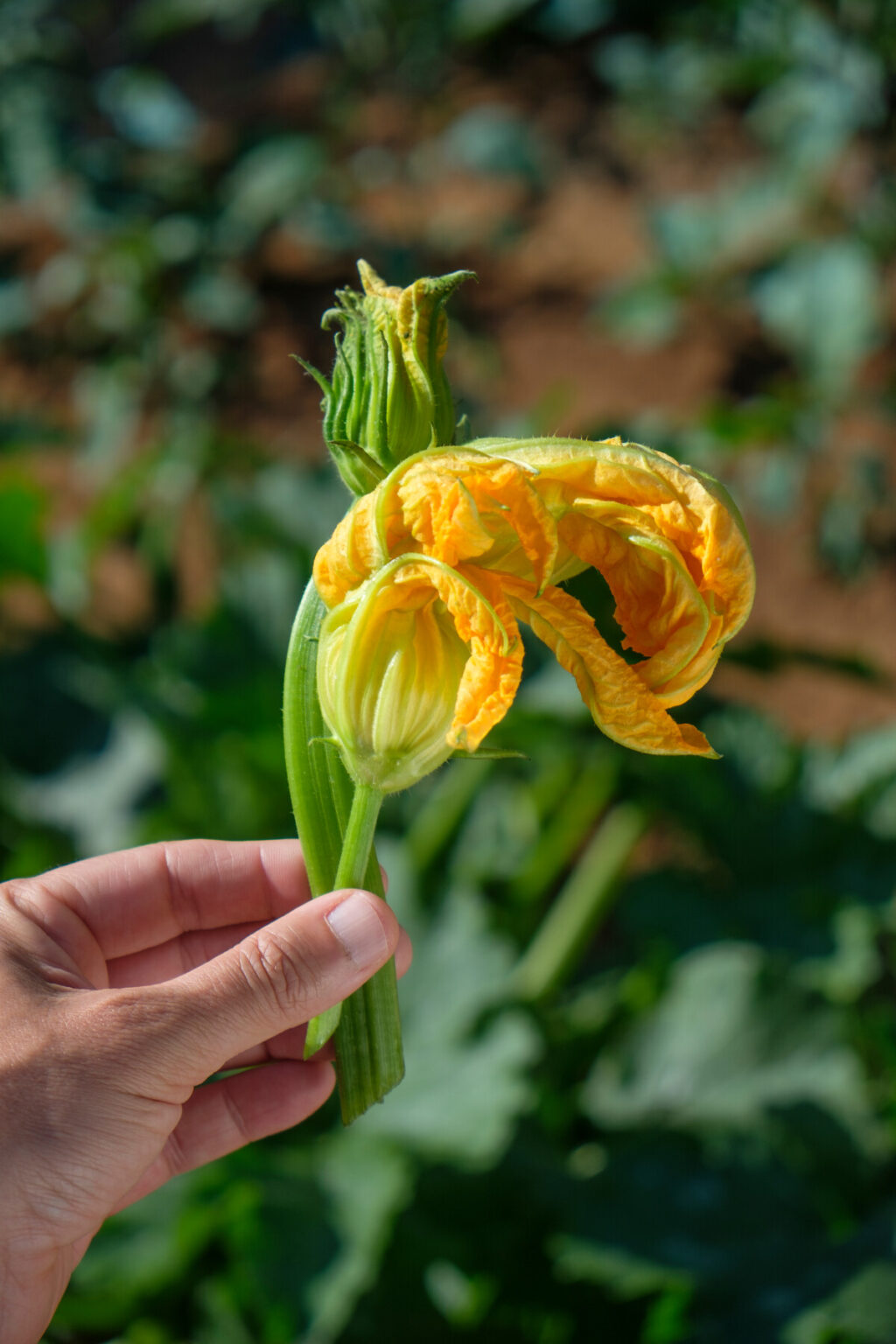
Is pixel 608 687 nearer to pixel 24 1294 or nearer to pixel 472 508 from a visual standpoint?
pixel 472 508

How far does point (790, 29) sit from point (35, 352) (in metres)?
2.46

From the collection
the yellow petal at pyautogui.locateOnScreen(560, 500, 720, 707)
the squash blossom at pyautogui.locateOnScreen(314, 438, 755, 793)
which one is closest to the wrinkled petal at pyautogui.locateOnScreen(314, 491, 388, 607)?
the squash blossom at pyautogui.locateOnScreen(314, 438, 755, 793)

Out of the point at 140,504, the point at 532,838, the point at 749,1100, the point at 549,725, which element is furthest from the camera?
the point at 140,504

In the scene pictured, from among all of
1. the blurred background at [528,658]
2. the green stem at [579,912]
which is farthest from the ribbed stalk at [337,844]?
the green stem at [579,912]

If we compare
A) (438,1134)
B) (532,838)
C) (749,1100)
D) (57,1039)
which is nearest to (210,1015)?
(57,1039)

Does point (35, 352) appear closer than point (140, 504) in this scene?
No

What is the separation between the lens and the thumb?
2.54ft

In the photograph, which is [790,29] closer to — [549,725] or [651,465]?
[549,725]

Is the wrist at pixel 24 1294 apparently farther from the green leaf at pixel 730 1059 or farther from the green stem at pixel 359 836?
the green leaf at pixel 730 1059

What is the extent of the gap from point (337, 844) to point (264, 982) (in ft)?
0.34

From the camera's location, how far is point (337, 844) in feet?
2.71

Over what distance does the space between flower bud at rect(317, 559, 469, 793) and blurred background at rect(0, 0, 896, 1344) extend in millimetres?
152

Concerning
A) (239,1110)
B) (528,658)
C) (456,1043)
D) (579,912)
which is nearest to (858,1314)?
(456,1043)

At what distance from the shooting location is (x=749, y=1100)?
1.63 metres
